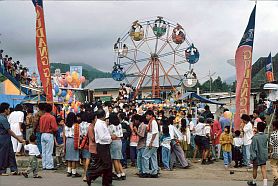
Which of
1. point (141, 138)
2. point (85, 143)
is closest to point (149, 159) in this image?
point (141, 138)

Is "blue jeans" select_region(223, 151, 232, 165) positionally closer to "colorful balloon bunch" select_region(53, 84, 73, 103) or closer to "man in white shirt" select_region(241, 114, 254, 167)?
"man in white shirt" select_region(241, 114, 254, 167)

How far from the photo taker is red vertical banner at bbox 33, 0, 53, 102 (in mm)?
11344

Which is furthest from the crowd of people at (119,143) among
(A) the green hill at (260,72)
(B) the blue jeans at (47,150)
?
(A) the green hill at (260,72)

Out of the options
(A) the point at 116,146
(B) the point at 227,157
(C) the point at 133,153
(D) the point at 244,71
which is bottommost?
(B) the point at 227,157

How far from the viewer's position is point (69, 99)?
61.2 feet

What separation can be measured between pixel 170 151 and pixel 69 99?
31.5 feet

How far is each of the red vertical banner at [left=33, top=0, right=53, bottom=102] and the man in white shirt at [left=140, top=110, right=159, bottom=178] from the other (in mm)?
4055

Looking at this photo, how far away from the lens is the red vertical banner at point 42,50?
11.3 m

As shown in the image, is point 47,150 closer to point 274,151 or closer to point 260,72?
point 274,151

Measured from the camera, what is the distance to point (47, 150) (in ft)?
31.6

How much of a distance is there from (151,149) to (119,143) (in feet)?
2.78

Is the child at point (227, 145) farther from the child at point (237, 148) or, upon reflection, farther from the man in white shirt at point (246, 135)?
the man in white shirt at point (246, 135)

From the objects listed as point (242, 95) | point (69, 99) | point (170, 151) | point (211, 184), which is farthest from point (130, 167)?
point (69, 99)

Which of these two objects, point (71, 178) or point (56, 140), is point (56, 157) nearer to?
point (56, 140)
